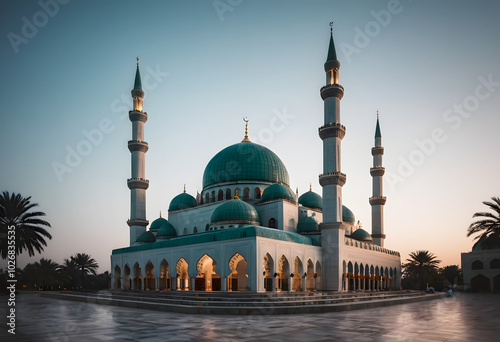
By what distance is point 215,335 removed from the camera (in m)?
12.3

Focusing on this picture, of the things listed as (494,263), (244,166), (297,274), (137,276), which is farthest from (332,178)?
(494,263)

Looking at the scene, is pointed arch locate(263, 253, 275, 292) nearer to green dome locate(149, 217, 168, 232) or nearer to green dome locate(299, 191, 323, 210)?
green dome locate(299, 191, 323, 210)

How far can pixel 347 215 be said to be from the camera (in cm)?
5297

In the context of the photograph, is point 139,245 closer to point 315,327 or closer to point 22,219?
point 22,219

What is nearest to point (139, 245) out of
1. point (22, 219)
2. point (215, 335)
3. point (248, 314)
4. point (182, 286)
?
point (182, 286)

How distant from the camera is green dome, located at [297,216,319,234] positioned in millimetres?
40531

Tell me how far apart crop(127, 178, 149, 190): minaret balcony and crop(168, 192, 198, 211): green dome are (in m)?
4.59

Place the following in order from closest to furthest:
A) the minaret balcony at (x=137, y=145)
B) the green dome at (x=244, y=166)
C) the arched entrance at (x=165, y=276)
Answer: the arched entrance at (x=165, y=276) < the green dome at (x=244, y=166) < the minaret balcony at (x=137, y=145)

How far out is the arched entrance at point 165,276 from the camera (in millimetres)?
39250

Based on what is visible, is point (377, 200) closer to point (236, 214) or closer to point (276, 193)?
point (276, 193)

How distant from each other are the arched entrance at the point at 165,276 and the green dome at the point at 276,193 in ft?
38.1

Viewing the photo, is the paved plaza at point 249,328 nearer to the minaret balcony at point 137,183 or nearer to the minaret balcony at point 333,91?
the minaret balcony at point 333,91

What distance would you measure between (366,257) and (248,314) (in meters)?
28.6

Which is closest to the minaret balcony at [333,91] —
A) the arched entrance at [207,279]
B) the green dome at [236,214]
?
Answer: the green dome at [236,214]
